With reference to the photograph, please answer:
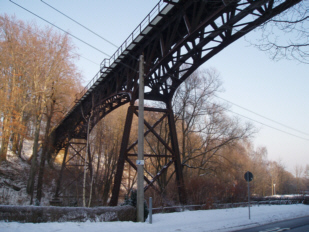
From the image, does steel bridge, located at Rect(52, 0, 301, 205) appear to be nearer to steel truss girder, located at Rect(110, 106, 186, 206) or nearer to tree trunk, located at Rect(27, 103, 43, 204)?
steel truss girder, located at Rect(110, 106, 186, 206)

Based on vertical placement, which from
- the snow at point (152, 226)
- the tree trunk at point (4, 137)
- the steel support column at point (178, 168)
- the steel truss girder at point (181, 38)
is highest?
the steel truss girder at point (181, 38)

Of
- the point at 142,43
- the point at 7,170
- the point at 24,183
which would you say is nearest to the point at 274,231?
the point at 142,43

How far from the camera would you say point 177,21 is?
11812 mm

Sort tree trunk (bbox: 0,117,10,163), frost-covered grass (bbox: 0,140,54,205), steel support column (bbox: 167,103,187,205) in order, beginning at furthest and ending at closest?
tree trunk (bbox: 0,117,10,163) < frost-covered grass (bbox: 0,140,54,205) < steel support column (bbox: 167,103,187,205)

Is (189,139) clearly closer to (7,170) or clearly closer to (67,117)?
(67,117)

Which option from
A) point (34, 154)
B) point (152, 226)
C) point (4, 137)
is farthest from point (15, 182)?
point (152, 226)

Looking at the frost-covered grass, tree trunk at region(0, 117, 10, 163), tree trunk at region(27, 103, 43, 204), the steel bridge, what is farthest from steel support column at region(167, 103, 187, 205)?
tree trunk at region(0, 117, 10, 163)

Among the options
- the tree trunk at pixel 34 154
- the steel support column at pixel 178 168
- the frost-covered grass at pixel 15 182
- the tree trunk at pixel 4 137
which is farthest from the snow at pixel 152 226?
the tree trunk at pixel 4 137

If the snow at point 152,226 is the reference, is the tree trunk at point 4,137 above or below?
above

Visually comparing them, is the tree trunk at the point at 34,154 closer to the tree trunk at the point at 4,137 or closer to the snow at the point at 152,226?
the tree trunk at the point at 4,137

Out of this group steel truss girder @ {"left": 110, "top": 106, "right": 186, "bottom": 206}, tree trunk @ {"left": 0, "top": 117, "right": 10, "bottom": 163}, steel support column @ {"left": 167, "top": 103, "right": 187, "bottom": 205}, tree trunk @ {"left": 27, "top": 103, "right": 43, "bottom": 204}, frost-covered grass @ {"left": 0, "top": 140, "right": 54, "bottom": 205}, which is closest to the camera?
steel truss girder @ {"left": 110, "top": 106, "right": 186, "bottom": 206}

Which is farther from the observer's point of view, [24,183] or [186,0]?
[24,183]

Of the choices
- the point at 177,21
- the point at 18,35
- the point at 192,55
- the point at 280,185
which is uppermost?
the point at 18,35

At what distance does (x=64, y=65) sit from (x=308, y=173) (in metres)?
95.3
